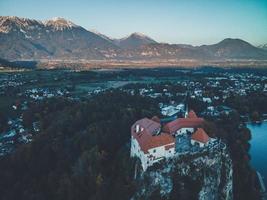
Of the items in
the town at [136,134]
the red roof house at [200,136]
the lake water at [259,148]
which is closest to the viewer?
the town at [136,134]

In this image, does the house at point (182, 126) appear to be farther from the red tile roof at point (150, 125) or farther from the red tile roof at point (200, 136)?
the red tile roof at point (200, 136)

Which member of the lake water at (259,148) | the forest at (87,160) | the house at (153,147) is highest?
the house at (153,147)

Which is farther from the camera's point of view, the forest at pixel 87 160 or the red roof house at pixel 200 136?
the forest at pixel 87 160

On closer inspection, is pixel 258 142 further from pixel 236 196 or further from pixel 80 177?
pixel 80 177

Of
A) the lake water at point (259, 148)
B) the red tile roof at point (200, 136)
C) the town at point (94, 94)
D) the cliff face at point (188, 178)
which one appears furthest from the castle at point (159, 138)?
the lake water at point (259, 148)

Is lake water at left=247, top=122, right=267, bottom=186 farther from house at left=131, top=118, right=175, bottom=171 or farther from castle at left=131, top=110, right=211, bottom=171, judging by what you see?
house at left=131, top=118, right=175, bottom=171

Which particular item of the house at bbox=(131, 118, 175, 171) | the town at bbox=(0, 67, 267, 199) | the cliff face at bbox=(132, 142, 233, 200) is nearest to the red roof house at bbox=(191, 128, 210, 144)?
the town at bbox=(0, 67, 267, 199)

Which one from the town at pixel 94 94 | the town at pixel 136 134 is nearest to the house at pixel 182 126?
the town at pixel 136 134

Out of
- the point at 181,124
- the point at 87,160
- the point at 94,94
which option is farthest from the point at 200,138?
the point at 94,94

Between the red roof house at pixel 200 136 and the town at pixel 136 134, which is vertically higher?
the red roof house at pixel 200 136

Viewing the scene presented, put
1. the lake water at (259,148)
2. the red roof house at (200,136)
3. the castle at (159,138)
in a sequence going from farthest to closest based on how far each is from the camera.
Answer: the lake water at (259,148) < the red roof house at (200,136) < the castle at (159,138)
